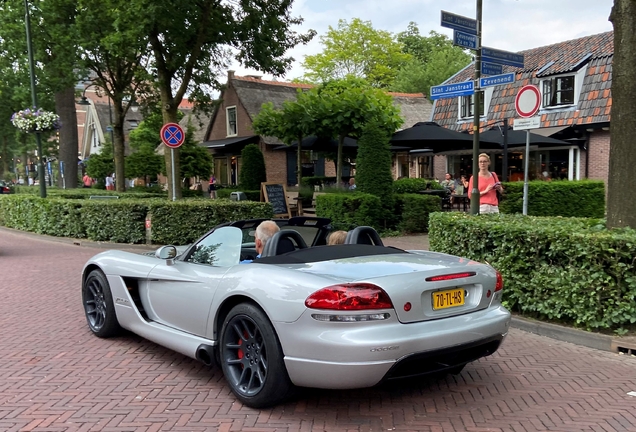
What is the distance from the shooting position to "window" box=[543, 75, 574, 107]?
2125 cm

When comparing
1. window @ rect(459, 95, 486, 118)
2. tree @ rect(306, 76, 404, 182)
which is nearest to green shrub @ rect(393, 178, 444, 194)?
tree @ rect(306, 76, 404, 182)

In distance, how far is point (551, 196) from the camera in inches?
555

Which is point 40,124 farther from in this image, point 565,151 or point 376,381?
point 565,151

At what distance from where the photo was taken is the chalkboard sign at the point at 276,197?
15406 millimetres

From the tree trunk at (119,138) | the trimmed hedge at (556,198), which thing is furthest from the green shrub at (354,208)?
the tree trunk at (119,138)

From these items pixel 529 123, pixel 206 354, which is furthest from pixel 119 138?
pixel 206 354

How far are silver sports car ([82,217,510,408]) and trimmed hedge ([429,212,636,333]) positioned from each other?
5.63 ft

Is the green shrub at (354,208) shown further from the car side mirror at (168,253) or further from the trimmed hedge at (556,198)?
the car side mirror at (168,253)

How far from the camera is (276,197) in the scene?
15648 mm

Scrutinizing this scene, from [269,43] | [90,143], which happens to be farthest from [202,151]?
[90,143]

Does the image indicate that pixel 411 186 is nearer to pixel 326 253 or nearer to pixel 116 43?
pixel 116 43

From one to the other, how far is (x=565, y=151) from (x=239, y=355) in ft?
71.3

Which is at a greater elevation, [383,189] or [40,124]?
[40,124]

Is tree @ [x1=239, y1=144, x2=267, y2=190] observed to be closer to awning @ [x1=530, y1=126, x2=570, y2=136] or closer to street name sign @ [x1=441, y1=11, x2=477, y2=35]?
awning @ [x1=530, y1=126, x2=570, y2=136]
